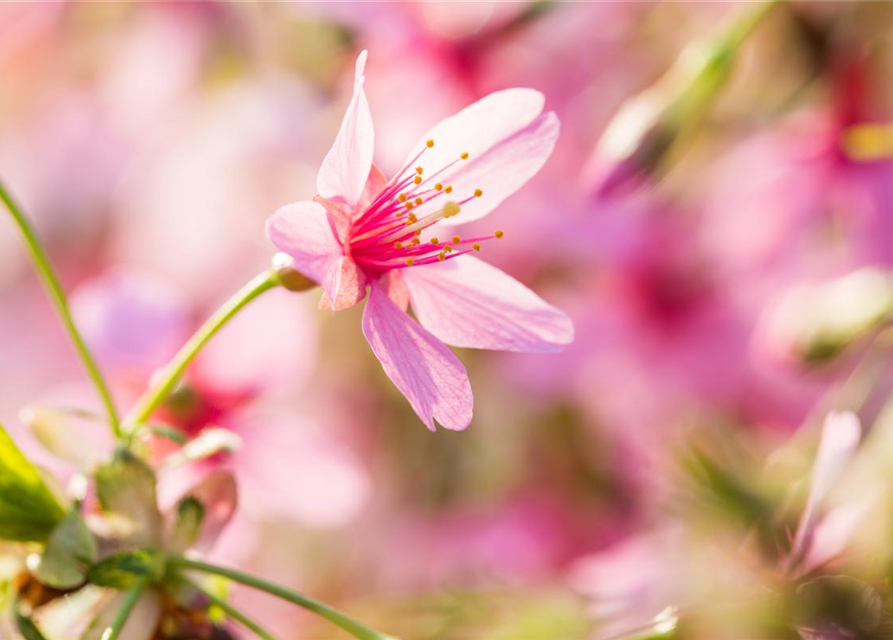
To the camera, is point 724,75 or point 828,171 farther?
point 828,171

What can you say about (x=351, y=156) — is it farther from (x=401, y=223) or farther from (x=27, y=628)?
(x=27, y=628)

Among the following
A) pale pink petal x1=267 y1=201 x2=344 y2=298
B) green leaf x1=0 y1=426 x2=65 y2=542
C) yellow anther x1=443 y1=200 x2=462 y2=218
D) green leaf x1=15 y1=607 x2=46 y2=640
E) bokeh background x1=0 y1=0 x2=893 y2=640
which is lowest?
green leaf x1=15 y1=607 x2=46 y2=640

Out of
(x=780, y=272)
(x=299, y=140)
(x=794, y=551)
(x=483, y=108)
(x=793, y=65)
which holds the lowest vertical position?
(x=794, y=551)

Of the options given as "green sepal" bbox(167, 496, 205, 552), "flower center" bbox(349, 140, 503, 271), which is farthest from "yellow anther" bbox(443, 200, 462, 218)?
"green sepal" bbox(167, 496, 205, 552)

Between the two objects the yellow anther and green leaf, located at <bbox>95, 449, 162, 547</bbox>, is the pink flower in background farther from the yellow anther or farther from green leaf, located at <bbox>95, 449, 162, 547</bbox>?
green leaf, located at <bbox>95, 449, 162, 547</bbox>

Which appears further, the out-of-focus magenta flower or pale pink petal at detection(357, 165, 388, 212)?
the out-of-focus magenta flower

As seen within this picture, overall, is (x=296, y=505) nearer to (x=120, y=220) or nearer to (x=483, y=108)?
(x=483, y=108)

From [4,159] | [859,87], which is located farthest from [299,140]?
[859,87]

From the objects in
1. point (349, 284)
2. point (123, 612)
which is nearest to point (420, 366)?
point (349, 284)
